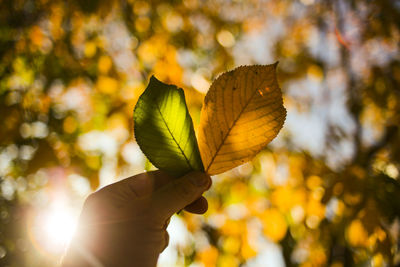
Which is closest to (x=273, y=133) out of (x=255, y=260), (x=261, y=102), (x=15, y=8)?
(x=261, y=102)

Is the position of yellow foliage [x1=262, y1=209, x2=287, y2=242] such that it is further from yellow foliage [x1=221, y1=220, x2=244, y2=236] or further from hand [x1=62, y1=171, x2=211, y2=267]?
hand [x1=62, y1=171, x2=211, y2=267]

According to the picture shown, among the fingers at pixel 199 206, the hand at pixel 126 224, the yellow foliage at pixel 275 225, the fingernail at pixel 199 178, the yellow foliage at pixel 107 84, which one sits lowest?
the yellow foliage at pixel 275 225

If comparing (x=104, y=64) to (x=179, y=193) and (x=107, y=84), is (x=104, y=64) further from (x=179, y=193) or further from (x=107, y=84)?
(x=179, y=193)

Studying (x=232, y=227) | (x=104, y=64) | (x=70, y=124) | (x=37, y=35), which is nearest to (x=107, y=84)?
(x=104, y=64)

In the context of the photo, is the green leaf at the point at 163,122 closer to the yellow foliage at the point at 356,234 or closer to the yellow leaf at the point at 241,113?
the yellow leaf at the point at 241,113

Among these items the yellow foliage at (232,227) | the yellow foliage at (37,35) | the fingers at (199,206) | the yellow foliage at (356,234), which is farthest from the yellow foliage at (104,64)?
the yellow foliage at (356,234)

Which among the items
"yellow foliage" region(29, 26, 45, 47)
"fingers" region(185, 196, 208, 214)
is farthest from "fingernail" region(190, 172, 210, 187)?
"yellow foliage" region(29, 26, 45, 47)
